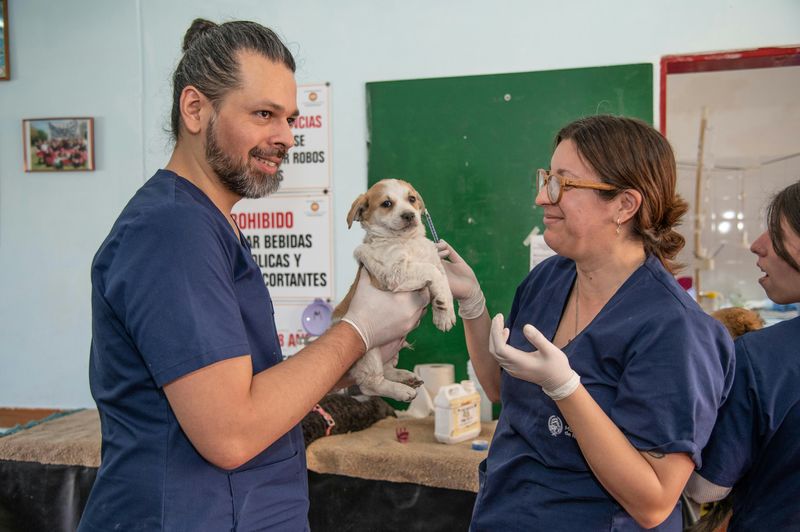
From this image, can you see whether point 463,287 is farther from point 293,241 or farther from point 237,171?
point 293,241

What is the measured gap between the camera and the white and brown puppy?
1707 mm

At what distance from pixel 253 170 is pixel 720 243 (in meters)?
4.85

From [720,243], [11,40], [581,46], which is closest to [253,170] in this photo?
[581,46]

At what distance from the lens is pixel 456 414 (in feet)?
8.25

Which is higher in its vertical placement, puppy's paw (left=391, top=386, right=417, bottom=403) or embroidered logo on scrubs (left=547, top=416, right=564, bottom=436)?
embroidered logo on scrubs (left=547, top=416, right=564, bottom=436)

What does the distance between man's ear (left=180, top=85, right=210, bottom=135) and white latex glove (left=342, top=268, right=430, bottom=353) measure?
511 millimetres

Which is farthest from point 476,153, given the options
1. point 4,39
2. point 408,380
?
point 4,39

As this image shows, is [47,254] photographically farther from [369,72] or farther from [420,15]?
[420,15]

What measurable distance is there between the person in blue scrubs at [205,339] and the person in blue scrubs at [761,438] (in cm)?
78

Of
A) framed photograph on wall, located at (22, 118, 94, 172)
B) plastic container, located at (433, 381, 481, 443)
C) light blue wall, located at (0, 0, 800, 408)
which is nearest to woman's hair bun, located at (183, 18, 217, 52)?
plastic container, located at (433, 381, 481, 443)

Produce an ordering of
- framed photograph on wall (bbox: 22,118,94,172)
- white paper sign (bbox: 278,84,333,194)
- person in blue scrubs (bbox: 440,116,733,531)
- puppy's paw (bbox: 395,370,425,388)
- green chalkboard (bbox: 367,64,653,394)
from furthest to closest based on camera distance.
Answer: framed photograph on wall (bbox: 22,118,94,172), white paper sign (bbox: 278,84,333,194), green chalkboard (bbox: 367,64,653,394), puppy's paw (bbox: 395,370,425,388), person in blue scrubs (bbox: 440,116,733,531)

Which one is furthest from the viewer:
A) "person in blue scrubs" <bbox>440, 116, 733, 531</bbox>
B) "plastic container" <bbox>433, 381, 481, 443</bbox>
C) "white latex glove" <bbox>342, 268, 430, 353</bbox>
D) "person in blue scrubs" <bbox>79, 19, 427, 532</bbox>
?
"plastic container" <bbox>433, 381, 481, 443</bbox>

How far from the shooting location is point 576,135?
1.40 metres

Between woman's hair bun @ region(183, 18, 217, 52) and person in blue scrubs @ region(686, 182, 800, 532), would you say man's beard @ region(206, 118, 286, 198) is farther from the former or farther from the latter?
person in blue scrubs @ region(686, 182, 800, 532)
